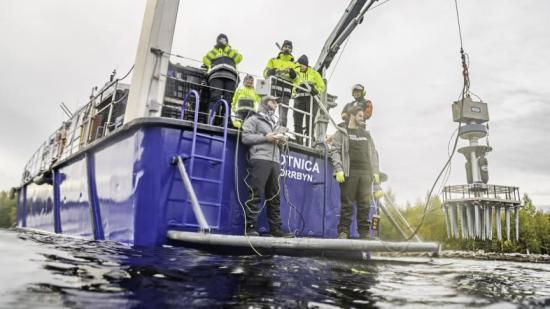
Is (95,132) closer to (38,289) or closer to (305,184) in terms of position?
(305,184)

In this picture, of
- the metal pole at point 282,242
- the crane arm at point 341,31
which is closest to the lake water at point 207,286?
the metal pole at point 282,242

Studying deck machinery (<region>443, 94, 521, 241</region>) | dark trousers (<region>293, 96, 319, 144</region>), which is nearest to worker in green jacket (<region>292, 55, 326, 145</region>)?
dark trousers (<region>293, 96, 319, 144</region>)

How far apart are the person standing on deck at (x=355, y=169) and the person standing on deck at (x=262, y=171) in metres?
1.07

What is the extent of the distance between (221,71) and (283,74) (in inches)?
54.9

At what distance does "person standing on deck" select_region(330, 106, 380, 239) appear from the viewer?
5.46 meters

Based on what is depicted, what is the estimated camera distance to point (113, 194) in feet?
16.3

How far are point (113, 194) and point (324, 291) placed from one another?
351 cm

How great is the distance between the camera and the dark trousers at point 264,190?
182 inches

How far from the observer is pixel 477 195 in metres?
39.9

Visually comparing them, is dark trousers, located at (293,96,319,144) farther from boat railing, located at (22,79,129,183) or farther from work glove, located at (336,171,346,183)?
boat railing, located at (22,79,129,183)

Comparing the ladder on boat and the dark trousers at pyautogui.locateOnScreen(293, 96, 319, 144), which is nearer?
the ladder on boat

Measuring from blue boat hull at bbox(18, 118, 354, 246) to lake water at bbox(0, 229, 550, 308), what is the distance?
0.89 meters

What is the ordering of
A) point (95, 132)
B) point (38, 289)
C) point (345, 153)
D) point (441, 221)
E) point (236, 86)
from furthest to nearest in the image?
point (441, 221) → point (95, 132) → point (236, 86) → point (345, 153) → point (38, 289)

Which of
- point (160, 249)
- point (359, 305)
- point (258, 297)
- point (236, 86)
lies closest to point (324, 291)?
point (359, 305)
